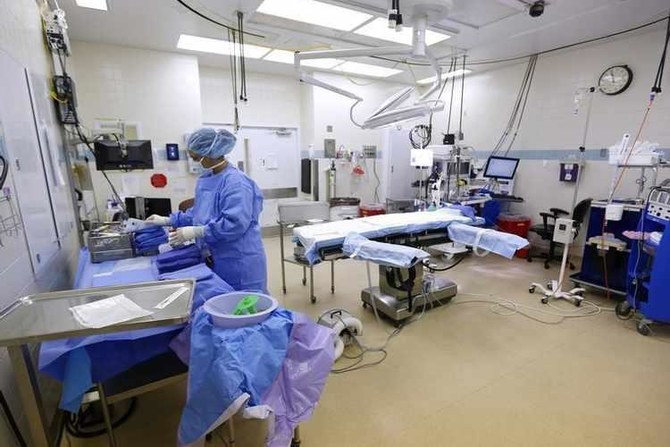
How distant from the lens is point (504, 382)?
216cm

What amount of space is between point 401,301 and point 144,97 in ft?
13.6

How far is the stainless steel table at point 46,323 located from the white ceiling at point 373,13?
8.85 ft

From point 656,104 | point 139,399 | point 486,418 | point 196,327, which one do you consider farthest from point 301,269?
point 656,104

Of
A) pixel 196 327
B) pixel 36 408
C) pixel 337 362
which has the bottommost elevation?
pixel 337 362

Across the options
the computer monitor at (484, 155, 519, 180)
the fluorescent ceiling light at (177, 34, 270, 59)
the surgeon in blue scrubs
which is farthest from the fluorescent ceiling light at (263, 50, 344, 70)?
the surgeon in blue scrubs

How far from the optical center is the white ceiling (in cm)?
306

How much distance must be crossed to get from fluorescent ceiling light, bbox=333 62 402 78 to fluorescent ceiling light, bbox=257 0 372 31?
1789 millimetres

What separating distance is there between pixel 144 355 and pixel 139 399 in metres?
0.96

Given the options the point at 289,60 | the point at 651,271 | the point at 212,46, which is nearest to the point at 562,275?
the point at 651,271

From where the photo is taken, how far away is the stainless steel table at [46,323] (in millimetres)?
998

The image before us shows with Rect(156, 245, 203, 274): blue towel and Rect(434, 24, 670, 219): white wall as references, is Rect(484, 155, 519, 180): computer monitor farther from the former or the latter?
Rect(156, 245, 203, 274): blue towel

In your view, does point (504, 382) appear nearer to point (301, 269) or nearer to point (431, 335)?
point (431, 335)

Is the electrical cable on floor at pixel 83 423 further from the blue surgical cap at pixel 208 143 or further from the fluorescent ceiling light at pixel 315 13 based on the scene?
the fluorescent ceiling light at pixel 315 13

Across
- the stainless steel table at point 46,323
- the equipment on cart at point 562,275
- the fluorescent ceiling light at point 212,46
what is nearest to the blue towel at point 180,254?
the stainless steel table at point 46,323
